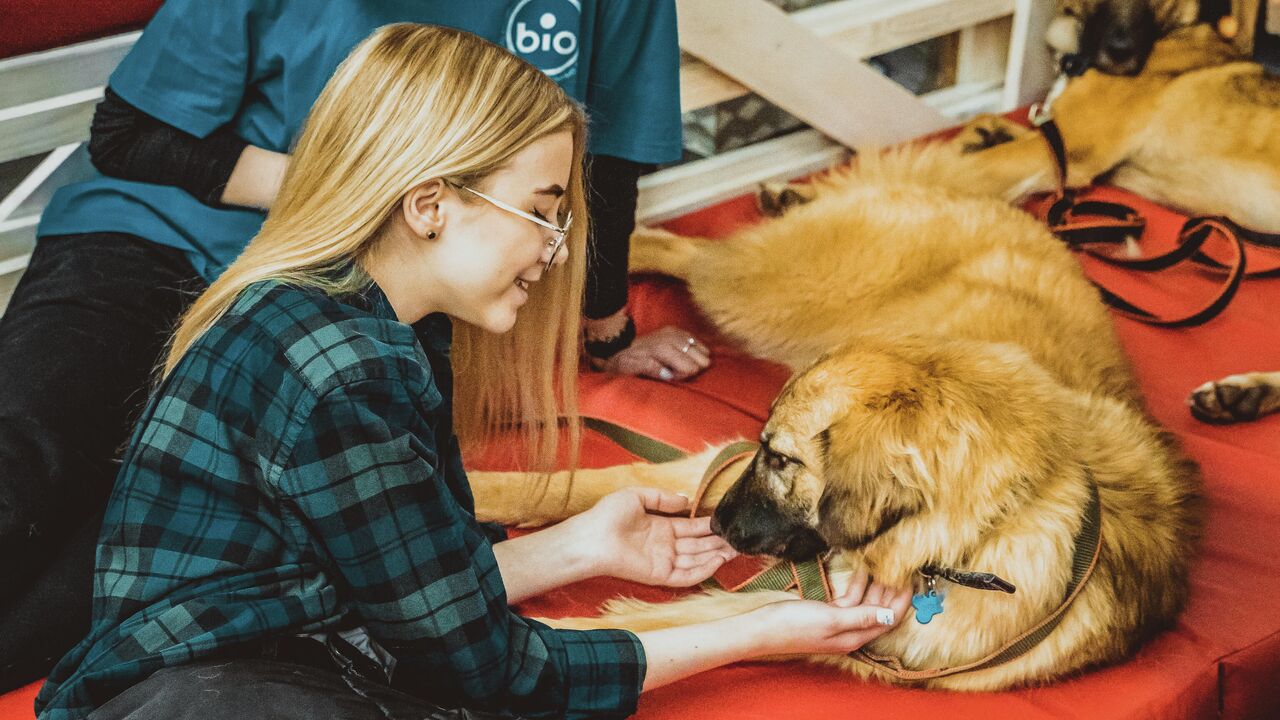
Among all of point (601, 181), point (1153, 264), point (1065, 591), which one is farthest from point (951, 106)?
point (1065, 591)

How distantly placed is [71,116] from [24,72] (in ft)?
0.39

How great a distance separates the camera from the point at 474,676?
128cm

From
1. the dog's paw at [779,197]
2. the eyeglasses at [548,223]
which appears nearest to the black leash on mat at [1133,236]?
the dog's paw at [779,197]

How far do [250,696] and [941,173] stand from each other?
7.40 ft

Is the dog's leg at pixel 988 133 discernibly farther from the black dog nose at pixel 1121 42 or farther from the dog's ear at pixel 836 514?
the dog's ear at pixel 836 514

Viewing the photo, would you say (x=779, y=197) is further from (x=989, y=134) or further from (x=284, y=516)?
(x=284, y=516)

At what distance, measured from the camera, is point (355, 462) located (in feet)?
3.82

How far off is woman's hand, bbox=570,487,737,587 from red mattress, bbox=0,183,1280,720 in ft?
0.21

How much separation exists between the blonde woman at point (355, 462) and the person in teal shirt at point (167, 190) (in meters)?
0.48

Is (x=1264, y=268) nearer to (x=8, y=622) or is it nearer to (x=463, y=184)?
(x=463, y=184)

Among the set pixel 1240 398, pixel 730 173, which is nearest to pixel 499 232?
pixel 1240 398

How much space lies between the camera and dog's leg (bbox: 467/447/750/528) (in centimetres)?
197

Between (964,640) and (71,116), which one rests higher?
(71,116)

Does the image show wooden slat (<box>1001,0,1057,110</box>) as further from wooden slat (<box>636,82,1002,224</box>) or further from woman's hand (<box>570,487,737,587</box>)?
woman's hand (<box>570,487,737,587</box>)
